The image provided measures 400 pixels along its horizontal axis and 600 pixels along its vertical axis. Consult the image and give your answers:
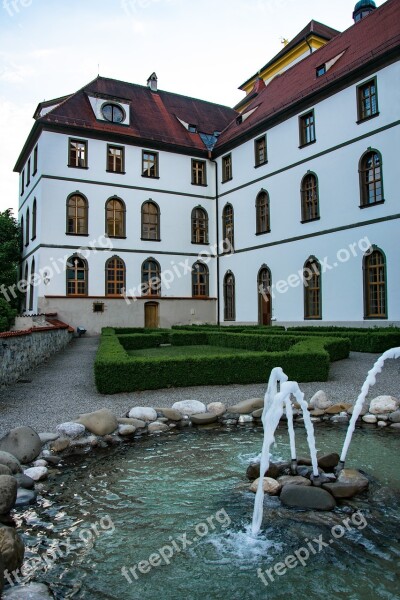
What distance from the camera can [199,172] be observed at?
3030 cm

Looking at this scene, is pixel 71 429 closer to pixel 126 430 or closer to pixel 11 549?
pixel 126 430

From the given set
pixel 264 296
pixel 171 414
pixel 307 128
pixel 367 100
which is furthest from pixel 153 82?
pixel 171 414

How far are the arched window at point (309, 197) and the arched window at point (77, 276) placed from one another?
12570 mm

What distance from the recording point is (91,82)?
95.4 ft

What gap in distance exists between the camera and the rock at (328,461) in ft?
17.2

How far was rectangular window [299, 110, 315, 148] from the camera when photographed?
2247cm

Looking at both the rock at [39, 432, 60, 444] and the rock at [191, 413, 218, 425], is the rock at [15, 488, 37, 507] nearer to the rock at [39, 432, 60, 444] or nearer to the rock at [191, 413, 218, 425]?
the rock at [39, 432, 60, 444]

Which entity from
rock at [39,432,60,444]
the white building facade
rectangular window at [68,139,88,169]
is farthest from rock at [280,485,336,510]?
rectangular window at [68,139,88,169]

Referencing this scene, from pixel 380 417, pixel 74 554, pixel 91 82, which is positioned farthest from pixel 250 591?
pixel 91 82

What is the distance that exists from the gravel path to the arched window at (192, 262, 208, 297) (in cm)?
1788

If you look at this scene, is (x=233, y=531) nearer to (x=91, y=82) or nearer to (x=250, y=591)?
(x=250, y=591)

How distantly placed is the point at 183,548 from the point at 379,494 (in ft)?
7.11

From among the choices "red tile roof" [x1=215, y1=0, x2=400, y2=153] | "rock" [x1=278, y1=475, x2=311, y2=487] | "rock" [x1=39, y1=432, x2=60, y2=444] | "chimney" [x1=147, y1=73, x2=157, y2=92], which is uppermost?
"chimney" [x1=147, y1=73, x2=157, y2=92]

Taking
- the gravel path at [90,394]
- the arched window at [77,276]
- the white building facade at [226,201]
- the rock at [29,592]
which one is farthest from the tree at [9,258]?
the rock at [29,592]
